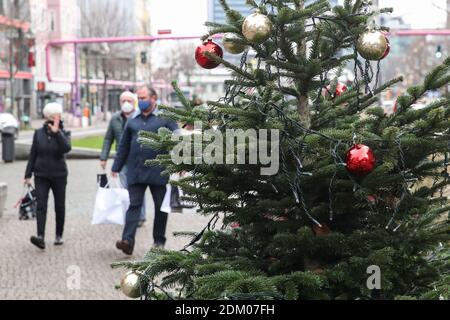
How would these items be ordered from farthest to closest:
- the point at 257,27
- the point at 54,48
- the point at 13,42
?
the point at 54,48 → the point at 13,42 → the point at 257,27

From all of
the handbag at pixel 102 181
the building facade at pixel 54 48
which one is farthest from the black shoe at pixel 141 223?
the building facade at pixel 54 48

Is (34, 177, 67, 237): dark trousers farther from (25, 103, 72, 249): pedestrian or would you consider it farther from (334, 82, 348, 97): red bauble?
(334, 82, 348, 97): red bauble

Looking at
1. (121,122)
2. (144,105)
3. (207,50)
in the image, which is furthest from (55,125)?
(207,50)

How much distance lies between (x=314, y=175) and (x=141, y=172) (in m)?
5.13

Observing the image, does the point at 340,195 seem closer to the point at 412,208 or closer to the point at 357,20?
the point at 412,208

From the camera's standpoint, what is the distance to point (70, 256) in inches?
323

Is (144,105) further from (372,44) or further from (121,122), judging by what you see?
(372,44)

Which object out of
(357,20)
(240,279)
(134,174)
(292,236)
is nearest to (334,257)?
(292,236)

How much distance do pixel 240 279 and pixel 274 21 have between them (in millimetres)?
996

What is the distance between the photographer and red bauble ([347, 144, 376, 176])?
2.80 meters
